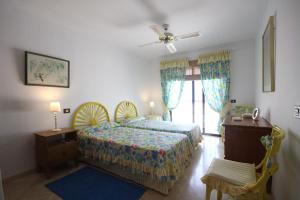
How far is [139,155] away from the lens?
89.0 inches

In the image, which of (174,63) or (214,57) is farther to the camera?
(174,63)

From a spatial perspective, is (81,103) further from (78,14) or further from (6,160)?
(78,14)

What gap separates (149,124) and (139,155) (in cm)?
176

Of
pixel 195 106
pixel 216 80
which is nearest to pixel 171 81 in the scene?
pixel 195 106

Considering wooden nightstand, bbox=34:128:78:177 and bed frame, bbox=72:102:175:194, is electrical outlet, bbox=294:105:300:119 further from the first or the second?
wooden nightstand, bbox=34:128:78:177

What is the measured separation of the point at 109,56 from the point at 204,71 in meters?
2.96

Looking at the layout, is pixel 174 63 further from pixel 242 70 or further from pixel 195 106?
pixel 242 70

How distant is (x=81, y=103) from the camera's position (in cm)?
343

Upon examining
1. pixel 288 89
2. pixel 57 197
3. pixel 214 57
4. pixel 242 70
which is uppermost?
pixel 214 57

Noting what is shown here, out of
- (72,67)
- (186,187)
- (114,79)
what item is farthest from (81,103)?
(186,187)

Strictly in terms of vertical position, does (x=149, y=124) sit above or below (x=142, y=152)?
above

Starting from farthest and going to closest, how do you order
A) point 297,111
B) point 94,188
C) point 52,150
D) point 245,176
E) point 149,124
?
point 149,124 → point 52,150 → point 94,188 → point 245,176 → point 297,111

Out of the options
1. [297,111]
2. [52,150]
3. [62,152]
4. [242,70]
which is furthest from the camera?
[242,70]

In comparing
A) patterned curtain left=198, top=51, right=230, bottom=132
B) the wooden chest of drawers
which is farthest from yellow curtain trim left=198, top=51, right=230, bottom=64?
the wooden chest of drawers
